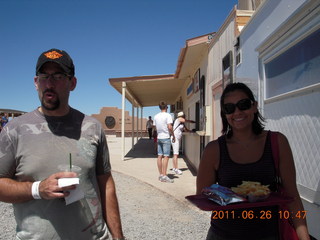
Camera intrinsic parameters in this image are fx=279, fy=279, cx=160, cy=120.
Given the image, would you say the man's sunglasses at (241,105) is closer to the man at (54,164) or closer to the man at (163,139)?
the man at (54,164)

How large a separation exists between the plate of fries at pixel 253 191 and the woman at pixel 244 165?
100 millimetres

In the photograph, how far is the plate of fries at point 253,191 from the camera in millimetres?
1520

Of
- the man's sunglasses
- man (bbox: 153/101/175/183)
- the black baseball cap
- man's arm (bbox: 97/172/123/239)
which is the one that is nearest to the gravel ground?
man (bbox: 153/101/175/183)

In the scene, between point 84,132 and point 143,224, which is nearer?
point 84,132

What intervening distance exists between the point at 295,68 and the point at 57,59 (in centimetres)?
216

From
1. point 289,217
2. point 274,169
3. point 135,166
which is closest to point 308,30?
point 274,169

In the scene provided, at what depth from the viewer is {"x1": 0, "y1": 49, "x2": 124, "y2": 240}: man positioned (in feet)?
5.03

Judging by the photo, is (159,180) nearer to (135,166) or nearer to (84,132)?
(135,166)

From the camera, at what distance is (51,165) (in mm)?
1600

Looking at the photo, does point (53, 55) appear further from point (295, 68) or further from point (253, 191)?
point (295, 68)

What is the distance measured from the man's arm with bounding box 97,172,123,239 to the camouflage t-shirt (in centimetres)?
6

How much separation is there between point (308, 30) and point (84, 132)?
2029mm

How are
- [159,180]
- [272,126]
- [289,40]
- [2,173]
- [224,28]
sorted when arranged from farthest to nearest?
1. [159,180]
2. [224,28]
3. [272,126]
4. [289,40]
5. [2,173]

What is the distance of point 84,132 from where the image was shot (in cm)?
178
